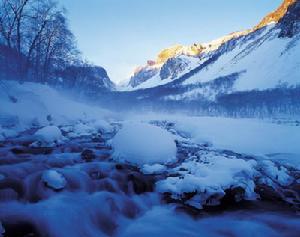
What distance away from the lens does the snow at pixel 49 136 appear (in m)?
12.6

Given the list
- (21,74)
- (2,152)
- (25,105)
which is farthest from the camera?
(21,74)

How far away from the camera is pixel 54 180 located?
24.4ft

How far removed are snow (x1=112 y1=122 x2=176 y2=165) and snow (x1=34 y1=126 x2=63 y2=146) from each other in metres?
3.67

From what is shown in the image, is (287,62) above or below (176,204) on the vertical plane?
above

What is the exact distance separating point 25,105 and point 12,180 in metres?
12.5

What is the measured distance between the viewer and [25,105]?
19078 millimetres

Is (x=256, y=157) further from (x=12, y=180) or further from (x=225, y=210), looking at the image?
(x=12, y=180)

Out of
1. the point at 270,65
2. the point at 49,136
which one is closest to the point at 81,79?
the point at 49,136

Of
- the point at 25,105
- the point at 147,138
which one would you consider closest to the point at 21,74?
the point at 25,105

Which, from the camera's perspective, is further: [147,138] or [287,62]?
[287,62]

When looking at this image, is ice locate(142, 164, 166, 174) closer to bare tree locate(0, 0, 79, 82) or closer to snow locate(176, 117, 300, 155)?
snow locate(176, 117, 300, 155)

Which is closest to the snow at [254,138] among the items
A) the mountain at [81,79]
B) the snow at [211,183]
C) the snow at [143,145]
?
the snow at [143,145]

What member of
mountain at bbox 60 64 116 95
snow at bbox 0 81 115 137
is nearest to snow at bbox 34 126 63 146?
snow at bbox 0 81 115 137

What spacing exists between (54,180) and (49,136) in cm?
588
